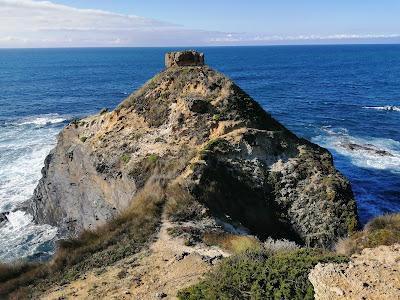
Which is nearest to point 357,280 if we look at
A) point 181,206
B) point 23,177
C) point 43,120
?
point 181,206

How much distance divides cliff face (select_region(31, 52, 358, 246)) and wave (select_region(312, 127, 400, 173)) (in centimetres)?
2434

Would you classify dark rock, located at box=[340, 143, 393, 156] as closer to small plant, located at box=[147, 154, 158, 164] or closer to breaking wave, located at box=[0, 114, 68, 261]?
small plant, located at box=[147, 154, 158, 164]

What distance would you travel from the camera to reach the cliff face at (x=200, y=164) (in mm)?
29484

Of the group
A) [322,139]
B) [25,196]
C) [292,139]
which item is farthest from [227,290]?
[322,139]

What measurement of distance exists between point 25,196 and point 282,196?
30470 mm

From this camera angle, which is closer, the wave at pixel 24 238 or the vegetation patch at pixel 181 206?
the vegetation patch at pixel 181 206

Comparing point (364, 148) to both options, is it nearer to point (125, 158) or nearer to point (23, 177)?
point (125, 158)

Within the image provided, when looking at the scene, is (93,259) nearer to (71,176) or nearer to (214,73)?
(71,176)

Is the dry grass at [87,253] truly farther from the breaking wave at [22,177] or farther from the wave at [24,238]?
the breaking wave at [22,177]

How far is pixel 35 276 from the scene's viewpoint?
21.9 m

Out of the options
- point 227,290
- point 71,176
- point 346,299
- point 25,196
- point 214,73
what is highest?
point 214,73

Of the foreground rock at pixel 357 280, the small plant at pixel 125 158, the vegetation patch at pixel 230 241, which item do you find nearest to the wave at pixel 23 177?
the small plant at pixel 125 158

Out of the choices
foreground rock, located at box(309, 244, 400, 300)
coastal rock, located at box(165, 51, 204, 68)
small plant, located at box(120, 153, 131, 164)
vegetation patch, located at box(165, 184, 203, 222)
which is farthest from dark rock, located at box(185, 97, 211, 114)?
foreground rock, located at box(309, 244, 400, 300)

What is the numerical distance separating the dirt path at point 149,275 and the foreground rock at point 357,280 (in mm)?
6261
